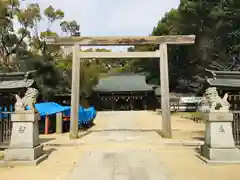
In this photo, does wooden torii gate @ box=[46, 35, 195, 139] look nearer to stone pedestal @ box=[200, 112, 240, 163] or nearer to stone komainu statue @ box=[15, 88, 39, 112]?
stone komainu statue @ box=[15, 88, 39, 112]

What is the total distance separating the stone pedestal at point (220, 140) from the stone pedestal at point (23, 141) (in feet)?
15.8

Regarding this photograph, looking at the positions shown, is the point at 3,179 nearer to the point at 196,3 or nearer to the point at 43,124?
the point at 43,124

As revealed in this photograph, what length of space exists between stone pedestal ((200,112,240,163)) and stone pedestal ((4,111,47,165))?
4.80 m

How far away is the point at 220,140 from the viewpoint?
8.30 m

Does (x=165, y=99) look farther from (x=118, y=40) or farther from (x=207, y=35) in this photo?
(x=207, y=35)

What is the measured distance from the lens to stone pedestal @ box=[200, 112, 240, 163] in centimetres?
817

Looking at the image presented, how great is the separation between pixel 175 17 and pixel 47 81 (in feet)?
59.7

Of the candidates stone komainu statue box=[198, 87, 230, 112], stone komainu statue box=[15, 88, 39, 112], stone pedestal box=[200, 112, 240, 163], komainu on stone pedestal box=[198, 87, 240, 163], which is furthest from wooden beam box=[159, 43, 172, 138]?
stone komainu statue box=[15, 88, 39, 112]

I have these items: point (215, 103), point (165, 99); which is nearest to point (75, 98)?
point (165, 99)

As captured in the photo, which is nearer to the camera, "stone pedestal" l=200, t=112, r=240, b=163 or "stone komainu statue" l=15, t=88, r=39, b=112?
"stone pedestal" l=200, t=112, r=240, b=163

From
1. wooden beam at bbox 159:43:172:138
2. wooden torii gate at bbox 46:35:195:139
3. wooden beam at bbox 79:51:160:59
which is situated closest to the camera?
wooden beam at bbox 159:43:172:138

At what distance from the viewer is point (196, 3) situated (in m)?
35.8

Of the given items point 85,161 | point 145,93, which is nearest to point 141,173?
point 85,161

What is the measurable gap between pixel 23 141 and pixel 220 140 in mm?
5443
